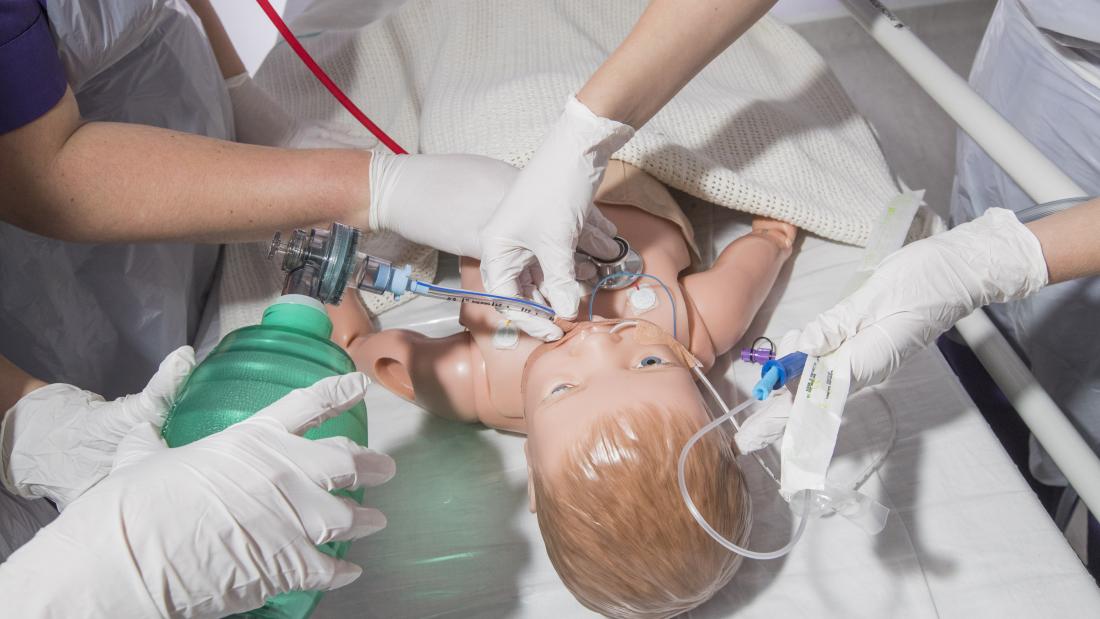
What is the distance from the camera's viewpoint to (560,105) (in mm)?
1506

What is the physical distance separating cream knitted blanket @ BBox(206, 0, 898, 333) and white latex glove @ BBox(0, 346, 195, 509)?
0.48 meters

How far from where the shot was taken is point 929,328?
109 centimetres

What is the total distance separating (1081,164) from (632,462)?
3.41 feet

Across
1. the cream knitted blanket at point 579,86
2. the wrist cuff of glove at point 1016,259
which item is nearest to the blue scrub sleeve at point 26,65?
the cream knitted blanket at point 579,86

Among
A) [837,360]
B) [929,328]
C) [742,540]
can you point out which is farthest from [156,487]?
[929,328]

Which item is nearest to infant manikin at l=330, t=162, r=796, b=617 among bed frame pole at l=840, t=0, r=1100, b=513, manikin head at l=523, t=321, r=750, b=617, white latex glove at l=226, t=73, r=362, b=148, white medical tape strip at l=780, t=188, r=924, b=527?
manikin head at l=523, t=321, r=750, b=617

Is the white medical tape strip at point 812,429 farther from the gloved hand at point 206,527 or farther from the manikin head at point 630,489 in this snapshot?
the gloved hand at point 206,527

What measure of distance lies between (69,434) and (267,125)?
91 cm

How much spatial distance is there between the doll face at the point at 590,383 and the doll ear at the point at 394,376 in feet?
0.95

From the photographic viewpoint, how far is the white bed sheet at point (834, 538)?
3.62ft

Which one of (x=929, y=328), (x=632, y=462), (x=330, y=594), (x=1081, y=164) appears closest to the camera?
(x=632, y=462)

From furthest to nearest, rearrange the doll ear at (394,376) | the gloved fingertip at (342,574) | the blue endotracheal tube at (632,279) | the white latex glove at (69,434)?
the doll ear at (394,376), the blue endotracheal tube at (632,279), the white latex glove at (69,434), the gloved fingertip at (342,574)

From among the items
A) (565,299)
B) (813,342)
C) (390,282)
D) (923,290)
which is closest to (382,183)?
(390,282)

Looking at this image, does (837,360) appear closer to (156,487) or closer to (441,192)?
(441,192)
